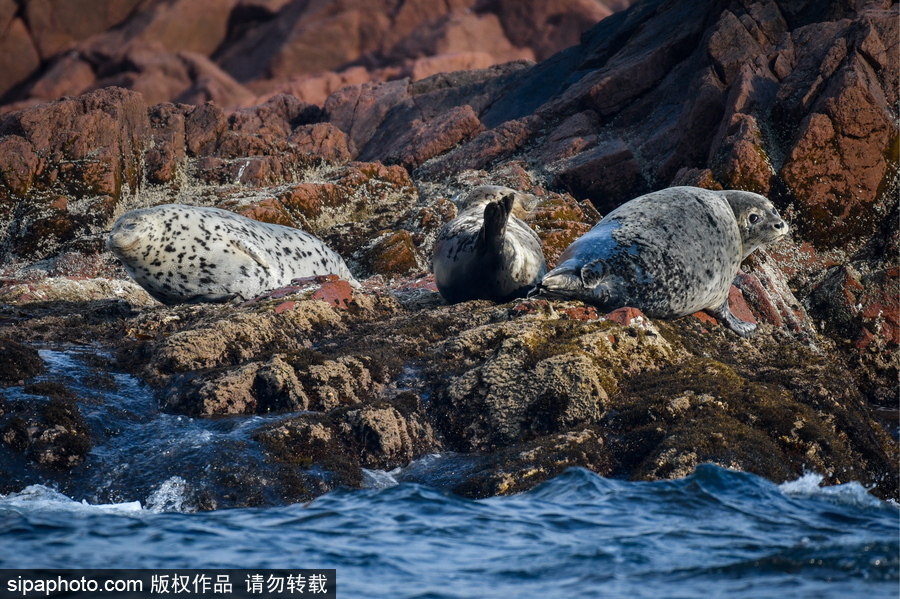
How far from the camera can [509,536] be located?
331cm

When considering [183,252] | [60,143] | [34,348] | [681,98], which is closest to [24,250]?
[60,143]

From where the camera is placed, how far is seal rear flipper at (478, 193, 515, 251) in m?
6.87

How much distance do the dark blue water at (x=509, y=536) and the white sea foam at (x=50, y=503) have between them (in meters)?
0.01

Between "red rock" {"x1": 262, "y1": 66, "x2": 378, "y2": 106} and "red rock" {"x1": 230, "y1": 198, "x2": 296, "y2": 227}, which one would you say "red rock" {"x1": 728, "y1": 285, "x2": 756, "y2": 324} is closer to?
"red rock" {"x1": 230, "y1": 198, "x2": 296, "y2": 227}

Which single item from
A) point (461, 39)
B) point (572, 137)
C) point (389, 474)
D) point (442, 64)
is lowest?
point (389, 474)

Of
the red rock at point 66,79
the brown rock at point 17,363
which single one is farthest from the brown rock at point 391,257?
the red rock at point 66,79

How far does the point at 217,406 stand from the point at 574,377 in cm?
223

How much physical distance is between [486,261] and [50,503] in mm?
4523

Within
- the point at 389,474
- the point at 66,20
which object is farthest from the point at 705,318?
the point at 66,20

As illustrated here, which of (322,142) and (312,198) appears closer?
(312,198)

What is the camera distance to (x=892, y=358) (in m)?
8.01

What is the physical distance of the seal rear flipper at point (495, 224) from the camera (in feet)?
22.5

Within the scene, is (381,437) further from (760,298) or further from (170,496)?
(760,298)

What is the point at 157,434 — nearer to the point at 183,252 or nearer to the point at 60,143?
the point at 183,252
